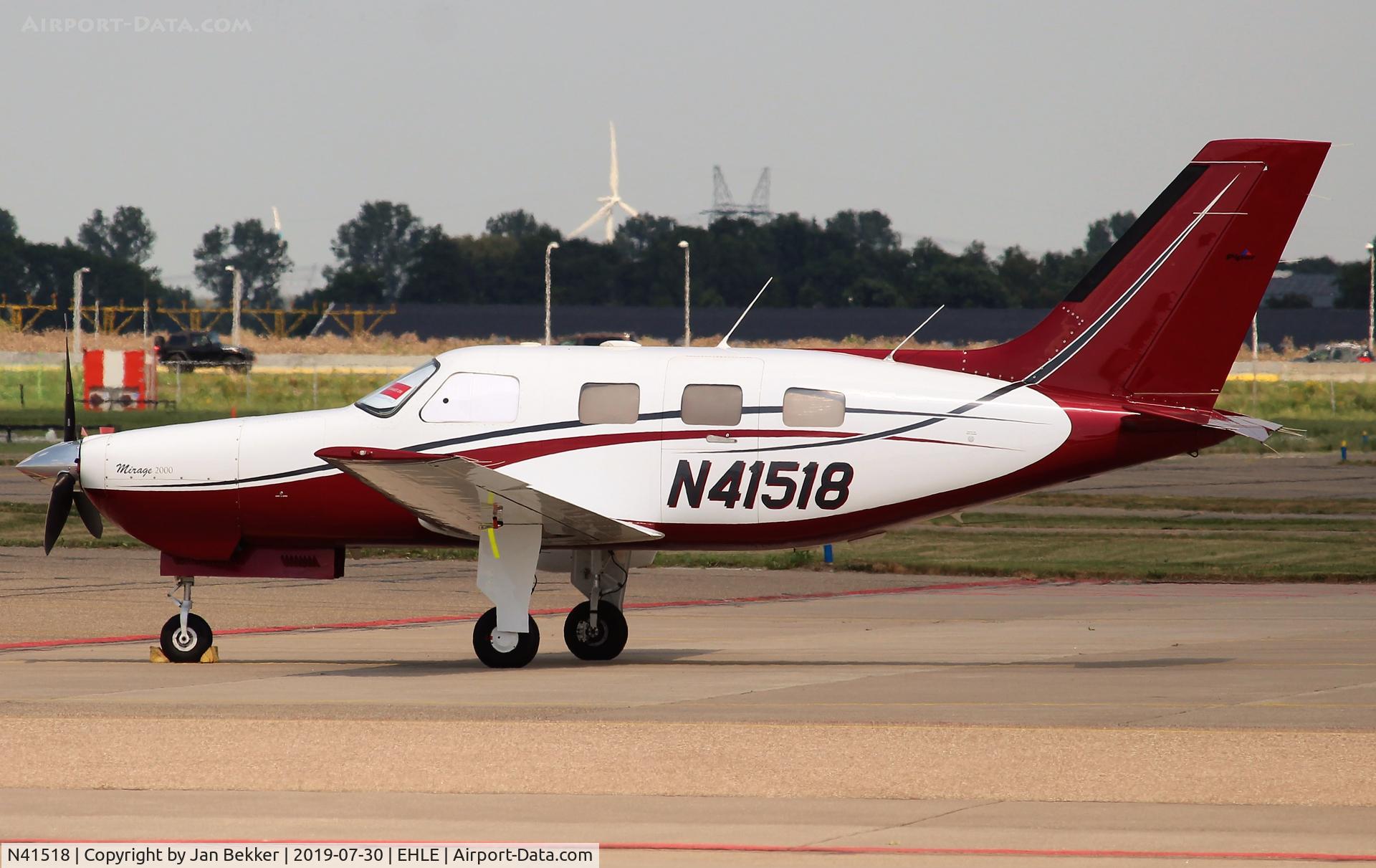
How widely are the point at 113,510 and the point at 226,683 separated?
9.20ft

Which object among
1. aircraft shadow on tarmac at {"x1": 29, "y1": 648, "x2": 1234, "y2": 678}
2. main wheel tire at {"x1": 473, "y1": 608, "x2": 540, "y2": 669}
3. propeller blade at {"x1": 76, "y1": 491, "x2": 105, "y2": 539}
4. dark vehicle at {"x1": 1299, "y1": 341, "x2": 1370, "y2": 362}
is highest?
dark vehicle at {"x1": 1299, "y1": 341, "x2": 1370, "y2": 362}

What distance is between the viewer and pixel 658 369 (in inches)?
614

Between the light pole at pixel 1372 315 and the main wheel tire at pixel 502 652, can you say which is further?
the light pole at pixel 1372 315

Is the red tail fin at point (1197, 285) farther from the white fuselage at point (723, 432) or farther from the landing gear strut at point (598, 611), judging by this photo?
the landing gear strut at point (598, 611)

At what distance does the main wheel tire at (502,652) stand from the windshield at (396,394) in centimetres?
218

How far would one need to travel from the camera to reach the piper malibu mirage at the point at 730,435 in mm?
15438

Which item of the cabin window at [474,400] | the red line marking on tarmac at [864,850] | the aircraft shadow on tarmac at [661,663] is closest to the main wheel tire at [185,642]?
the aircraft shadow on tarmac at [661,663]

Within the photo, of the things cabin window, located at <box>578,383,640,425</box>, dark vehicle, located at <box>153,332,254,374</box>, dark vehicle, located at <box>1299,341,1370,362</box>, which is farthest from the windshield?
dark vehicle, located at <box>1299,341,1370,362</box>

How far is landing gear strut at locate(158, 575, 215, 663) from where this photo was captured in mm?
15828

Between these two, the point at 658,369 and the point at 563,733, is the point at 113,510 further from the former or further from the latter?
the point at 563,733

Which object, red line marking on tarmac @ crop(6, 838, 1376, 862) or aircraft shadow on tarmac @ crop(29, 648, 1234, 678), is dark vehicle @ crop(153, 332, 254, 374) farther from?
red line marking on tarmac @ crop(6, 838, 1376, 862)

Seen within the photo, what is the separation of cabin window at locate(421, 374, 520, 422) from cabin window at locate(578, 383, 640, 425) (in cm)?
64

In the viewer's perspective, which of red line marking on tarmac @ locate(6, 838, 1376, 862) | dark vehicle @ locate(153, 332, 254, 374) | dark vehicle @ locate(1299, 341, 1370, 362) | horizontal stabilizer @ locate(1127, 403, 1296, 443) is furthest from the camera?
dark vehicle @ locate(1299, 341, 1370, 362)

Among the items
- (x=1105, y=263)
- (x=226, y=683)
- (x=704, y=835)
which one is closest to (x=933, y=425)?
(x=1105, y=263)
